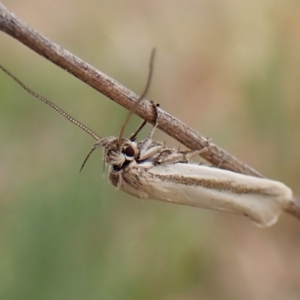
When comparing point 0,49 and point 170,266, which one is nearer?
point 170,266

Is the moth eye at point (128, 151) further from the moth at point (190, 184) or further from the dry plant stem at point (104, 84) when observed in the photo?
the dry plant stem at point (104, 84)

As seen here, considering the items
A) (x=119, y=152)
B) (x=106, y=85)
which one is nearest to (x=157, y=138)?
(x=119, y=152)

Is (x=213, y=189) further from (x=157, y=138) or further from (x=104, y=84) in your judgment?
(x=157, y=138)

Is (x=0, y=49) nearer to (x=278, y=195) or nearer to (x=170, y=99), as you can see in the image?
(x=170, y=99)

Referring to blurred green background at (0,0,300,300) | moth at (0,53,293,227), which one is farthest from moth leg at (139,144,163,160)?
blurred green background at (0,0,300,300)

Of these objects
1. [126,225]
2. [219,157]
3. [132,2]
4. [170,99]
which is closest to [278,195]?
[219,157]

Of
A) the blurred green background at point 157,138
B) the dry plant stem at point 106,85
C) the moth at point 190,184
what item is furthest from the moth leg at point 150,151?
the blurred green background at point 157,138
